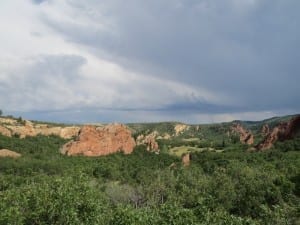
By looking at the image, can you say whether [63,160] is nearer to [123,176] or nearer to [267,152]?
[123,176]

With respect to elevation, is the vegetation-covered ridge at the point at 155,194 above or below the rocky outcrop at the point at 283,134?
below

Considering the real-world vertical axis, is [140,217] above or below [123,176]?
above

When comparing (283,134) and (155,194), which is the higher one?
(283,134)

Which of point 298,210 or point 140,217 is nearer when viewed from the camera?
point 140,217

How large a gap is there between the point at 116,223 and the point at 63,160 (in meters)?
152

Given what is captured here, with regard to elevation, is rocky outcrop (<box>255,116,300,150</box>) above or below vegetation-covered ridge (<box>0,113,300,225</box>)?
above

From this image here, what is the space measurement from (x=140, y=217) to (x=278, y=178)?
61.9 meters

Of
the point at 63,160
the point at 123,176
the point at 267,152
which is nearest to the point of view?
the point at 123,176

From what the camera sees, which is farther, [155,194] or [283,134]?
[283,134]

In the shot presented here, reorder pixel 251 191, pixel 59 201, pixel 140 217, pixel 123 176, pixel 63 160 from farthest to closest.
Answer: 1. pixel 63 160
2. pixel 123 176
3. pixel 251 191
4. pixel 59 201
5. pixel 140 217

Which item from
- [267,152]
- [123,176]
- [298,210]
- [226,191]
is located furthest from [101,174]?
[298,210]

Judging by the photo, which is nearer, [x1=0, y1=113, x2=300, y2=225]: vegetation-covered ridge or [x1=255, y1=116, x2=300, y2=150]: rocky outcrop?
[x1=0, y1=113, x2=300, y2=225]: vegetation-covered ridge

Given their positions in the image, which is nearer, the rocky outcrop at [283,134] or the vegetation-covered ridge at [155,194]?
the vegetation-covered ridge at [155,194]

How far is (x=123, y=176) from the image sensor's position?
162250 mm
